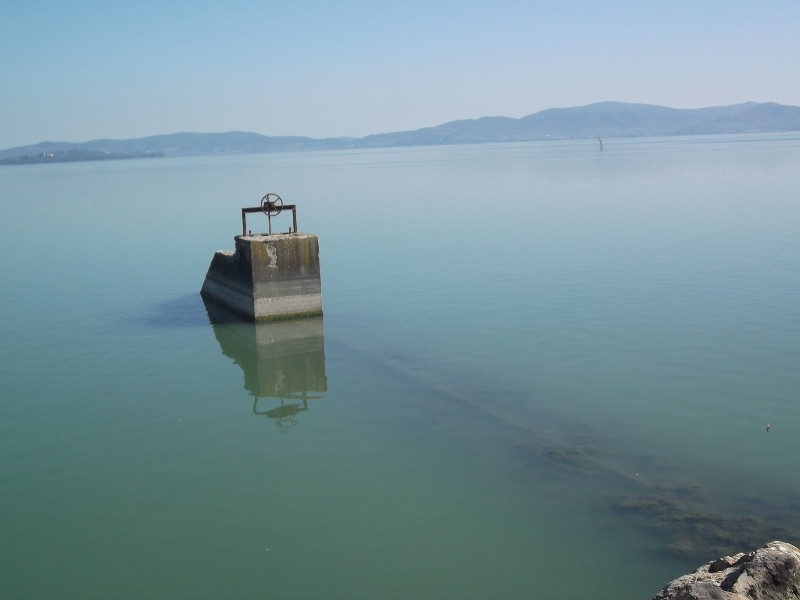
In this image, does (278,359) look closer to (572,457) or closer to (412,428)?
(412,428)

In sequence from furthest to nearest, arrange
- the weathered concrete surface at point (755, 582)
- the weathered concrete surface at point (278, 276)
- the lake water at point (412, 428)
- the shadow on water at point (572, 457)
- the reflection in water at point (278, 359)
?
the weathered concrete surface at point (278, 276) → the reflection in water at point (278, 359) → the shadow on water at point (572, 457) → the lake water at point (412, 428) → the weathered concrete surface at point (755, 582)

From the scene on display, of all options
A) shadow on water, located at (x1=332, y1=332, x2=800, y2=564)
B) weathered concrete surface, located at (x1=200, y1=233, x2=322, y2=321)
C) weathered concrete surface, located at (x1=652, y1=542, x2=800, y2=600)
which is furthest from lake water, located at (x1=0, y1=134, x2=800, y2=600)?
weathered concrete surface, located at (x1=652, y1=542, x2=800, y2=600)

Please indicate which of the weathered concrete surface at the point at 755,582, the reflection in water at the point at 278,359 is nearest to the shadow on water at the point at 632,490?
the reflection in water at the point at 278,359

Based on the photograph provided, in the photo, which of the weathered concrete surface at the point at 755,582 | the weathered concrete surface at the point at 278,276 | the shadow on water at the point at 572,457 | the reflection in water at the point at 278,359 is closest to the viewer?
the weathered concrete surface at the point at 755,582

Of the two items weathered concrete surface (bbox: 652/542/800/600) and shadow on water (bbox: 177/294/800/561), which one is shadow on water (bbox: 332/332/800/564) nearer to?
shadow on water (bbox: 177/294/800/561)

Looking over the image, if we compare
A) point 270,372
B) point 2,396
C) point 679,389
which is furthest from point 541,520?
point 2,396

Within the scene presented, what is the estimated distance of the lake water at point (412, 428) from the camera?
26.0 ft

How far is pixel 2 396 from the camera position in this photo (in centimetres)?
1288

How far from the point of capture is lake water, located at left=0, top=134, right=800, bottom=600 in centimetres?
791

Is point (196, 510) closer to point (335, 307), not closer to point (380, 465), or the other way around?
point (380, 465)

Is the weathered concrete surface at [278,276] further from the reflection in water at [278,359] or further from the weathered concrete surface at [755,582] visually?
the weathered concrete surface at [755,582]

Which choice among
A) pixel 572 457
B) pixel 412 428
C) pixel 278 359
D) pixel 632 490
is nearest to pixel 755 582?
pixel 632 490

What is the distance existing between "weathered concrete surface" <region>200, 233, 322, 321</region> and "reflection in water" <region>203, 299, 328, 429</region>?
271 mm

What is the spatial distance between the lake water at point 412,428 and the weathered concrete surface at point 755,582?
7.88 ft
